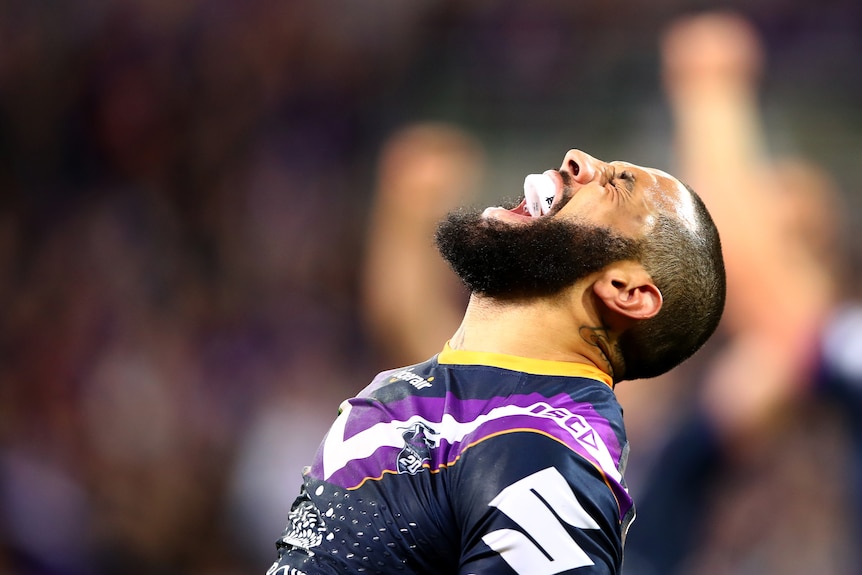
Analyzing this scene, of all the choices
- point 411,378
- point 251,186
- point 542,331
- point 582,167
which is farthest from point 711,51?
point 411,378

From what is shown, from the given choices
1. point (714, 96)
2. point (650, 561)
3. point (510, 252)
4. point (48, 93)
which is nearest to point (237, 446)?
point (650, 561)

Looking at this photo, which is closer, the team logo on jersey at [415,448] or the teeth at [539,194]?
the team logo on jersey at [415,448]

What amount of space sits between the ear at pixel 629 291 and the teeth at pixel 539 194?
0.22 metres

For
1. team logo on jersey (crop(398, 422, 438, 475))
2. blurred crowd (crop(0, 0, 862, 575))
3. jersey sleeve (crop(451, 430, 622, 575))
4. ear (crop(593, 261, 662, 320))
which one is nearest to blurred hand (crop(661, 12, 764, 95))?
blurred crowd (crop(0, 0, 862, 575))

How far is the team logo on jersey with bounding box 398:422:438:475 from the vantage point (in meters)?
2.15

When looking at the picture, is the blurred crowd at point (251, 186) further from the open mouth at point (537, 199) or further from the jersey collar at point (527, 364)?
the jersey collar at point (527, 364)

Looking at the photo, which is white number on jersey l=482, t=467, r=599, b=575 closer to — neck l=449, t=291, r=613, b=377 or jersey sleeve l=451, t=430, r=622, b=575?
jersey sleeve l=451, t=430, r=622, b=575

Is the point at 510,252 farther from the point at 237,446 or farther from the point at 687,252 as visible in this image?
the point at 237,446

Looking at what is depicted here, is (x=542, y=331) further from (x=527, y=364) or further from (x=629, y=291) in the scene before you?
(x=629, y=291)

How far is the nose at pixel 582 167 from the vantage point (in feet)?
8.19

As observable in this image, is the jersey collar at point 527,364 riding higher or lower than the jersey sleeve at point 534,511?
higher

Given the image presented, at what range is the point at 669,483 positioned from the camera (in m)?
5.86

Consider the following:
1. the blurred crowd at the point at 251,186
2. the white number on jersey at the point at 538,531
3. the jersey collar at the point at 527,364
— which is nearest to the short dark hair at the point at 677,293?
the jersey collar at the point at 527,364

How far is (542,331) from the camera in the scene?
238 cm
